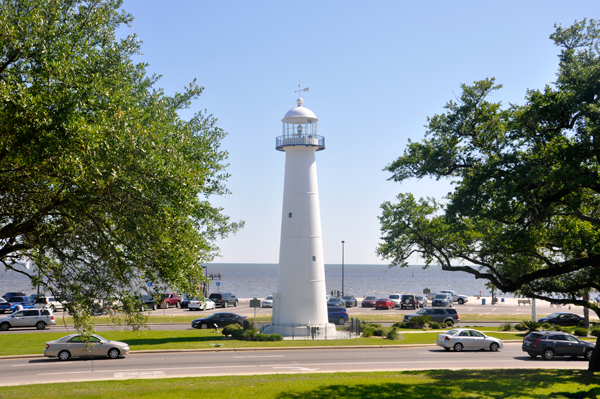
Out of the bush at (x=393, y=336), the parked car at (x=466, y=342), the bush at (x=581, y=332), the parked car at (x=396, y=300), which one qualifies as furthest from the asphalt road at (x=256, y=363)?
the parked car at (x=396, y=300)

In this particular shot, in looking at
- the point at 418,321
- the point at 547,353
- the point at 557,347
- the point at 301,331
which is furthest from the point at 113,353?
the point at 418,321

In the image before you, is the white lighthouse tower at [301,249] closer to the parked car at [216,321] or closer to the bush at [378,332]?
the bush at [378,332]

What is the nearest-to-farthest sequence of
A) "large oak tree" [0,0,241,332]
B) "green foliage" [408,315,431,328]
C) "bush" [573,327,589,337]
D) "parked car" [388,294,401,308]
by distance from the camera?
"large oak tree" [0,0,241,332], "bush" [573,327,589,337], "green foliage" [408,315,431,328], "parked car" [388,294,401,308]

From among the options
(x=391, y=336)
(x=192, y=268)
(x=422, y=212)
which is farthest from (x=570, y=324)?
(x=192, y=268)

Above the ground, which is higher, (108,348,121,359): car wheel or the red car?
the red car

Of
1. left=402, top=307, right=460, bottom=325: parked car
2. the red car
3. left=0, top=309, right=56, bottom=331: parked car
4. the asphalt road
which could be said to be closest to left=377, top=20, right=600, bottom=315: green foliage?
the asphalt road

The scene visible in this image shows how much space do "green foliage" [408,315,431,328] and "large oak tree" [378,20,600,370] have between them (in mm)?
22761

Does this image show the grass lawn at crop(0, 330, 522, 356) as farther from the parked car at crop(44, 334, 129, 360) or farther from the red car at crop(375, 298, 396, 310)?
the red car at crop(375, 298, 396, 310)

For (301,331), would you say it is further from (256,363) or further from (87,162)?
(87,162)

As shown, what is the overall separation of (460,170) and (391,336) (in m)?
19.7

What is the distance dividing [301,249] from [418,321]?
14122mm

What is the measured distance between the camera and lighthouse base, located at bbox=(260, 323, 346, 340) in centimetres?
3491

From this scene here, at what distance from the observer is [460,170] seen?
1828cm

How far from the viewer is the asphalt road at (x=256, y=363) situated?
2156cm
